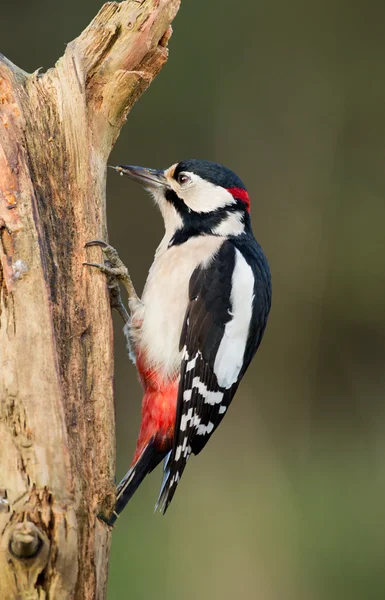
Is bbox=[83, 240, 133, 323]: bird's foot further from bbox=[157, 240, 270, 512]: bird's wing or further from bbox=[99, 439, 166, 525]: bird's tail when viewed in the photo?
bbox=[99, 439, 166, 525]: bird's tail

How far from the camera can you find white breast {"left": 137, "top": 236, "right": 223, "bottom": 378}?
2467mm

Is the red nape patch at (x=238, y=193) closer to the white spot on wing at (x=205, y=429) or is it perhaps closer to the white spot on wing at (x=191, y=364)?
the white spot on wing at (x=191, y=364)

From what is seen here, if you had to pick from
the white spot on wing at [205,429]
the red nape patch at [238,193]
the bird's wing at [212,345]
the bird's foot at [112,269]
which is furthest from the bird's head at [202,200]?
the white spot on wing at [205,429]

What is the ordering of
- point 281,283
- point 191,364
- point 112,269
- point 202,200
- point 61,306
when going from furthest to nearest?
point 281,283
point 202,200
point 191,364
point 112,269
point 61,306

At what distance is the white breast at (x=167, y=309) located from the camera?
2.47 metres

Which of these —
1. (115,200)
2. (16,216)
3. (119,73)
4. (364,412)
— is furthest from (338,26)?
(16,216)

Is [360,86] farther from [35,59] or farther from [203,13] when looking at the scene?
[35,59]

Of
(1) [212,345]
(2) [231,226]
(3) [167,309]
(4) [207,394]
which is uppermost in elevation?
(2) [231,226]

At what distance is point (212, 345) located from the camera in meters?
2.44

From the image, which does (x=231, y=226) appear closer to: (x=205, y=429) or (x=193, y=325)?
(x=193, y=325)

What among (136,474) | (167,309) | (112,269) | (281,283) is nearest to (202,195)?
(167,309)

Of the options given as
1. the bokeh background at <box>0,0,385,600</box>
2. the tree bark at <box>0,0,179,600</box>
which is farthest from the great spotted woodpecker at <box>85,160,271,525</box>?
the bokeh background at <box>0,0,385,600</box>

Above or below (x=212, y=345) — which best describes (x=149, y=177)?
→ above

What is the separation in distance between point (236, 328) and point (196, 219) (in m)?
0.40
